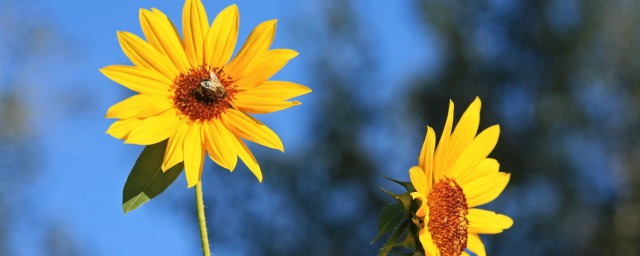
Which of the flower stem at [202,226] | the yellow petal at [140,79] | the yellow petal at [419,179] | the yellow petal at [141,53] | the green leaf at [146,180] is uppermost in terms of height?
the yellow petal at [141,53]

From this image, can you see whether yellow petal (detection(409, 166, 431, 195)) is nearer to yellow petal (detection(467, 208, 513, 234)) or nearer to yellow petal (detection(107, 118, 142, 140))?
yellow petal (detection(467, 208, 513, 234))

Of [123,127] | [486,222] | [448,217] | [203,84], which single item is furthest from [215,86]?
[486,222]

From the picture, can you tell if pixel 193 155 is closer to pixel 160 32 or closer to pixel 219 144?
pixel 219 144

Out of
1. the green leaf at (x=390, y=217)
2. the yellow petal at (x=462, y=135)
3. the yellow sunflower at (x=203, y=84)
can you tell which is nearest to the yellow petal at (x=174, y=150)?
the yellow sunflower at (x=203, y=84)

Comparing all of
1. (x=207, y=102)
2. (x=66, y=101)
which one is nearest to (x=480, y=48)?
(x=66, y=101)

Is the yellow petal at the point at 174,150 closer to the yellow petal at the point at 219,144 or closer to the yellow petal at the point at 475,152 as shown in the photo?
the yellow petal at the point at 219,144

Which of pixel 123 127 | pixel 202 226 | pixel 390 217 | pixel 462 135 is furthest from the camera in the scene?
pixel 462 135

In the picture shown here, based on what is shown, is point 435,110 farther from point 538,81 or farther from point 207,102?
point 207,102
